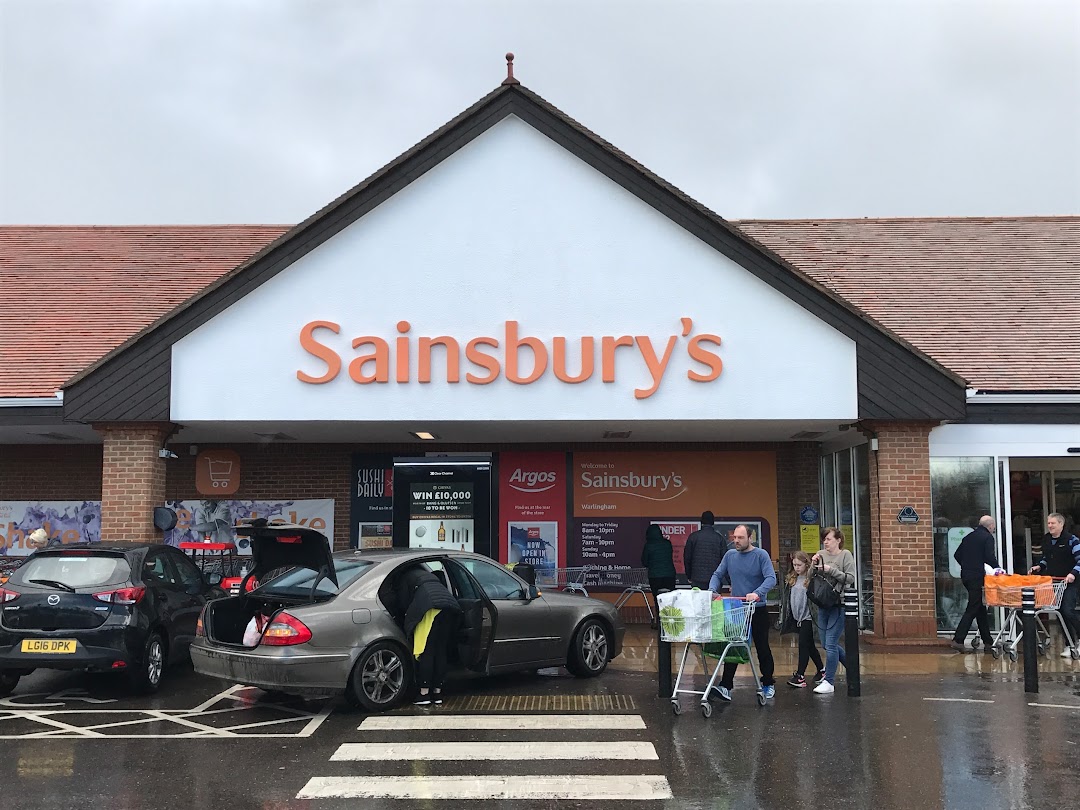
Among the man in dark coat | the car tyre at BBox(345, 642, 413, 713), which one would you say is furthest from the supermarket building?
the car tyre at BBox(345, 642, 413, 713)

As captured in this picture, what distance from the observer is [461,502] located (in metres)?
16.3

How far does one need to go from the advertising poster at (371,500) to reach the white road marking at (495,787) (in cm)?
974

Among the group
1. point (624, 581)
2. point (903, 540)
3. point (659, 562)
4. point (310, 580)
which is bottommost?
point (624, 581)

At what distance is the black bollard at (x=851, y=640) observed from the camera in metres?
9.59

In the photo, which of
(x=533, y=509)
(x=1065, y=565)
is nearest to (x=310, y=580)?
(x=533, y=509)

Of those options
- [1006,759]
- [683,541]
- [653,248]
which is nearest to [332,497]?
[683,541]

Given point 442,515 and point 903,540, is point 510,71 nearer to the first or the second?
point 442,515

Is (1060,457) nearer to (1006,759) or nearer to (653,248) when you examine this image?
(653,248)

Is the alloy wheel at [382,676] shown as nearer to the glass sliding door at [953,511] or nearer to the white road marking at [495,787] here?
the white road marking at [495,787]

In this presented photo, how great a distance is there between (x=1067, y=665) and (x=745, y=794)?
7.17m

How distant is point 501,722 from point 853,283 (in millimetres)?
11220

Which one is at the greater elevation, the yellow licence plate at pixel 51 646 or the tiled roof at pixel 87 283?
the tiled roof at pixel 87 283

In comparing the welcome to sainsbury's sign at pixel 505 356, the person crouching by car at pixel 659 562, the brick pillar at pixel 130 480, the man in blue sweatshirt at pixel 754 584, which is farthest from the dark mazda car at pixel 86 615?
the person crouching by car at pixel 659 562

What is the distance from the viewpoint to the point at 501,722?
27.7 feet
